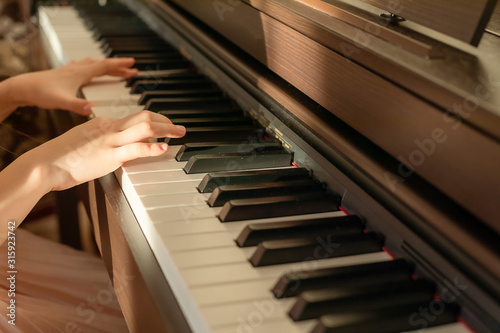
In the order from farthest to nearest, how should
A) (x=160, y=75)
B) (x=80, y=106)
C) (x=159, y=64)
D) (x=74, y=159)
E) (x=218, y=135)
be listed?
(x=159, y=64) → (x=160, y=75) → (x=80, y=106) → (x=218, y=135) → (x=74, y=159)

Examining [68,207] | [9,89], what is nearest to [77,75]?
[9,89]

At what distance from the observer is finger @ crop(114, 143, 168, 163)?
119 centimetres

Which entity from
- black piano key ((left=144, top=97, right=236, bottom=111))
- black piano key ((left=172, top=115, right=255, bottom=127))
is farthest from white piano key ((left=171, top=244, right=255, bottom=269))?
black piano key ((left=144, top=97, right=236, bottom=111))

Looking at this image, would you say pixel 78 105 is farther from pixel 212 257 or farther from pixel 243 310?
pixel 243 310

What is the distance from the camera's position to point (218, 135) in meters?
1.38

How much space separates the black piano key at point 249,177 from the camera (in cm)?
113

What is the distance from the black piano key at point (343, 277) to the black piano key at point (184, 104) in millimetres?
825

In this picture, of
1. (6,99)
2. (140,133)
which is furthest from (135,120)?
(6,99)

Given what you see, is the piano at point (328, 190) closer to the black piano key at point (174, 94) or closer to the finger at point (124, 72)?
the black piano key at point (174, 94)

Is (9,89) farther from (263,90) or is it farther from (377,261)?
(377,261)

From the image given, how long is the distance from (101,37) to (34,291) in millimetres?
1298

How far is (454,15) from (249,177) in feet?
1.75

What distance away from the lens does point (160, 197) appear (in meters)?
1.10

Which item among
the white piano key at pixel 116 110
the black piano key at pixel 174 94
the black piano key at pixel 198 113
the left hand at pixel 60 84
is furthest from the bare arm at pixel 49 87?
the black piano key at pixel 198 113
